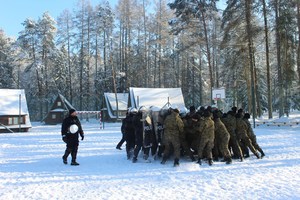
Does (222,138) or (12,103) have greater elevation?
(12,103)

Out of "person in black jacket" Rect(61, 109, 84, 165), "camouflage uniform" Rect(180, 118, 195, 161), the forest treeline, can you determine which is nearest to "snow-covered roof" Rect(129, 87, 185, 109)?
the forest treeline

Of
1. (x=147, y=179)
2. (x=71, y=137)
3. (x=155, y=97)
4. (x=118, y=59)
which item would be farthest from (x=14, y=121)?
(x=147, y=179)

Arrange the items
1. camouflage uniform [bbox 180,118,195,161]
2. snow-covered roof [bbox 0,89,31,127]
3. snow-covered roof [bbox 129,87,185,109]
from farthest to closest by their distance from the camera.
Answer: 1. snow-covered roof [bbox 129,87,185,109]
2. snow-covered roof [bbox 0,89,31,127]
3. camouflage uniform [bbox 180,118,195,161]

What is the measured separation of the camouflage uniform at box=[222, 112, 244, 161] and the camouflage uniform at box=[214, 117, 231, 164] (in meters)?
0.48

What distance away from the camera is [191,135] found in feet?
37.7

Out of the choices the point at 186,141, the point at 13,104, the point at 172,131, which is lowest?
the point at 186,141

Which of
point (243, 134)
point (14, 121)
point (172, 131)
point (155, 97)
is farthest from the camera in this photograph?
point (155, 97)

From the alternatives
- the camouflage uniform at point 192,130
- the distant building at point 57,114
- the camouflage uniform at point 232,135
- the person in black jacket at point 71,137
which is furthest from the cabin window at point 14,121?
the camouflage uniform at point 232,135

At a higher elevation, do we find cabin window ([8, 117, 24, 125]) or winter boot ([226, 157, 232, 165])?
cabin window ([8, 117, 24, 125])

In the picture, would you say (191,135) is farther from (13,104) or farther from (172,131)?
(13,104)

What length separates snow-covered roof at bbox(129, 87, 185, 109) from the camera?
4128cm

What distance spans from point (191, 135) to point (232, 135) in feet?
4.23

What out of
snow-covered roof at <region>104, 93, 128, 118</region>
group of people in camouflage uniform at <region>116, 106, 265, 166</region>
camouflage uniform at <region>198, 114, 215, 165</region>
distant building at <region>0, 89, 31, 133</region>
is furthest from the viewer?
snow-covered roof at <region>104, 93, 128, 118</region>

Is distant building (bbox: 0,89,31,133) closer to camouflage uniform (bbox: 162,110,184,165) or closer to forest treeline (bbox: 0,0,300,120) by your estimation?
forest treeline (bbox: 0,0,300,120)
